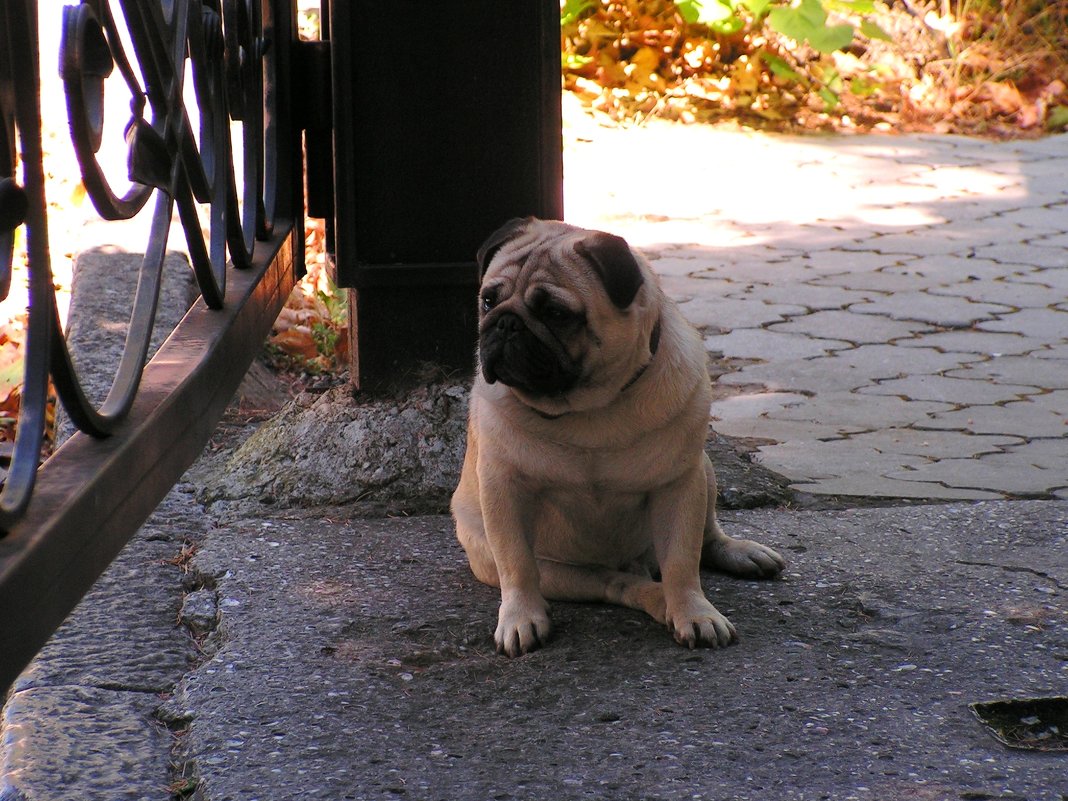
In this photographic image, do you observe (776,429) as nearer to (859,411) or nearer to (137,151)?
(859,411)

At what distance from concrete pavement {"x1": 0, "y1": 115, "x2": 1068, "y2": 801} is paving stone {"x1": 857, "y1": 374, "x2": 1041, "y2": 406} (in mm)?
16

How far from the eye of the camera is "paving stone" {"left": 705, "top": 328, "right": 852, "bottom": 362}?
505 centimetres

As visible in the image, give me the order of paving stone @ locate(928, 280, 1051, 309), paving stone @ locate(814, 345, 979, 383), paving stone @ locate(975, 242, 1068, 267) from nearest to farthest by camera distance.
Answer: paving stone @ locate(814, 345, 979, 383) → paving stone @ locate(928, 280, 1051, 309) → paving stone @ locate(975, 242, 1068, 267)

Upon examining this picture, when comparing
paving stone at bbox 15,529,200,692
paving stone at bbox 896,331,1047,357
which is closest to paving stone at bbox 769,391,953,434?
paving stone at bbox 896,331,1047,357

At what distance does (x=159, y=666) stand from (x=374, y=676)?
44cm

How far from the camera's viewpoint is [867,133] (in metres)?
9.59

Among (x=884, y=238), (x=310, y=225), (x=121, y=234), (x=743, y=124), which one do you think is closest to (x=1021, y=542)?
(x=121, y=234)

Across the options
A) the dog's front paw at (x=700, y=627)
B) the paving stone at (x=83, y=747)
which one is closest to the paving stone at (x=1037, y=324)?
the dog's front paw at (x=700, y=627)

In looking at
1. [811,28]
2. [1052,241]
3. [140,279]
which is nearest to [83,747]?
[140,279]

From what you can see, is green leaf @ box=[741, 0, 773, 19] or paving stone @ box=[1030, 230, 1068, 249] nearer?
paving stone @ box=[1030, 230, 1068, 249]

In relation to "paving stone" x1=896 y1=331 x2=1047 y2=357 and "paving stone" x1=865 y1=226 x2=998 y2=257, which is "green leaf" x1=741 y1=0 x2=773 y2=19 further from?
"paving stone" x1=896 y1=331 x2=1047 y2=357

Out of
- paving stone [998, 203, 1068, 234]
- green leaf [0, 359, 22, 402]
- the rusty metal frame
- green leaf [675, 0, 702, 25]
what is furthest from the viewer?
green leaf [675, 0, 702, 25]

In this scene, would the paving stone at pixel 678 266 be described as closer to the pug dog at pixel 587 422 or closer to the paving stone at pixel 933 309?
the paving stone at pixel 933 309

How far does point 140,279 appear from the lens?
1919 millimetres
